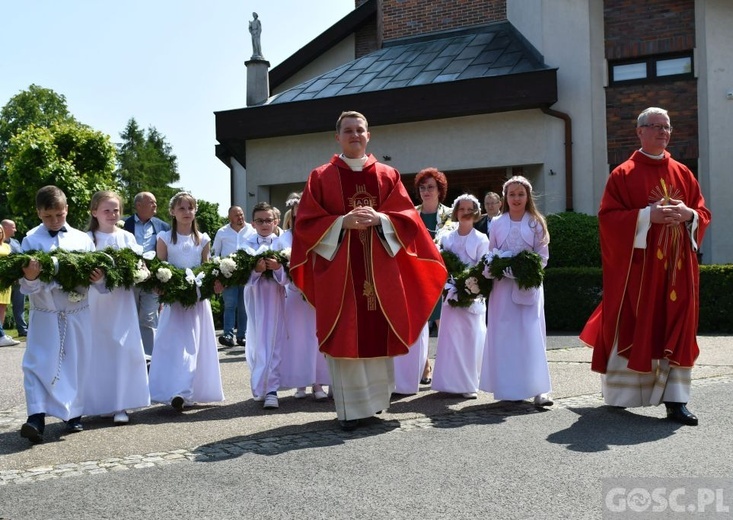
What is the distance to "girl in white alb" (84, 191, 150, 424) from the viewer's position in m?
7.65

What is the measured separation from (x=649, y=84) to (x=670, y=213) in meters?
13.3

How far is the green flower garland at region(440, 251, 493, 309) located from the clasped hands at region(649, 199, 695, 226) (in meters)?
1.67

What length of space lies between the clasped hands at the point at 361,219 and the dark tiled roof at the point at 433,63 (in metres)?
13.8

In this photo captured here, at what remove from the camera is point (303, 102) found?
2239cm

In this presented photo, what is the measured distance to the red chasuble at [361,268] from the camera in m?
7.29

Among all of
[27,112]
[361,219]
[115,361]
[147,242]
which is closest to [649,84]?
[147,242]

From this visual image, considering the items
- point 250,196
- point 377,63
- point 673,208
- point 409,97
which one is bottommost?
point 673,208

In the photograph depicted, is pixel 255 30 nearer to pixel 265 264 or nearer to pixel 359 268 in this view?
pixel 265 264

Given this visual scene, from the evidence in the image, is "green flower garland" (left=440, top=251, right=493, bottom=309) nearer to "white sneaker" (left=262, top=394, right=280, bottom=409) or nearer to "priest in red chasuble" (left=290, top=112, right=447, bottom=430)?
"priest in red chasuble" (left=290, top=112, right=447, bottom=430)

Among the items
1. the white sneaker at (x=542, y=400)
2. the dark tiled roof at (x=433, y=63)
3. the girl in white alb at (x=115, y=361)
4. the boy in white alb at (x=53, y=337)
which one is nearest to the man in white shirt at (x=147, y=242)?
the girl in white alb at (x=115, y=361)

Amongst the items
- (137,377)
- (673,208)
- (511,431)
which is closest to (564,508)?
(511,431)

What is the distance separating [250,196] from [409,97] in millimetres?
5639

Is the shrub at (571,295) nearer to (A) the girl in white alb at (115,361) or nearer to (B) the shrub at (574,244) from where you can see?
(B) the shrub at (574,244)

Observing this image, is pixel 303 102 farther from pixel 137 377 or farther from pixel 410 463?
pixel 410 463
